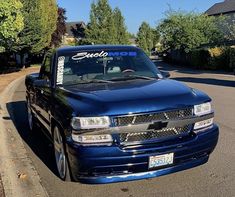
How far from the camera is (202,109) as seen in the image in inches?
208

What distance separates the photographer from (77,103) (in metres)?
5.13

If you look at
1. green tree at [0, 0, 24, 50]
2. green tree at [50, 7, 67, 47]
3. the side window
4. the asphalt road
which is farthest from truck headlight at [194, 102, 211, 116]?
green tree at [50, 7, 67, 47]

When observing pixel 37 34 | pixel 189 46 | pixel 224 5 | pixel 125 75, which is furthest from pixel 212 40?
pixel 125 75

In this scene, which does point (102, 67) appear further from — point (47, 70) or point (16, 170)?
point (16, 170)

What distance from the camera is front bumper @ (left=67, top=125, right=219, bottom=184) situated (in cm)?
475

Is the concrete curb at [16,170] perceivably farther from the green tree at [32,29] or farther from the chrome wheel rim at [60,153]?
the green tree at [32,29]

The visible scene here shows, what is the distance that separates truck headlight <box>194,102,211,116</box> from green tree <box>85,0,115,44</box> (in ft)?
212

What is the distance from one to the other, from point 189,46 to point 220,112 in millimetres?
31754

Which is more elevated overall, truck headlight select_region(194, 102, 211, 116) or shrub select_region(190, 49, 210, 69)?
truck headlight select_region(194, 102, 211, 116)

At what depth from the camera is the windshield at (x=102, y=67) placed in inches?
245

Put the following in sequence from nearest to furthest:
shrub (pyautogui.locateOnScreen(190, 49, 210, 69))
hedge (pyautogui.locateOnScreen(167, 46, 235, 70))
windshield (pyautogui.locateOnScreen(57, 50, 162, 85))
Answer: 1. windshield (pyautogui.locateOnScreen(57, 50, 162, 85))
2. hedge (pyautogui.locateOnScreen(167, 46, 235, 70))
3. shrub (pyautogui.locateOnScreen(190, 49, 210, 69))

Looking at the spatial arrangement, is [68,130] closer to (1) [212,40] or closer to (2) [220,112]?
(2) [220,112]

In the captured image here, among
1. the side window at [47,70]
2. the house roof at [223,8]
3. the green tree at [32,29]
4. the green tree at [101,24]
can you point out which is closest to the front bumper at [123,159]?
the side window at [47,70]

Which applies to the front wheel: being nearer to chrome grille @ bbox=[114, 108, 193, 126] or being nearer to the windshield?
the windshield
